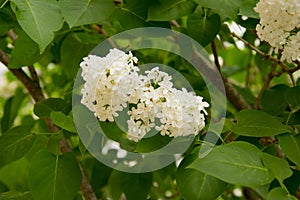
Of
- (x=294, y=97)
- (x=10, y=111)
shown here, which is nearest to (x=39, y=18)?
(x=294, y=97)

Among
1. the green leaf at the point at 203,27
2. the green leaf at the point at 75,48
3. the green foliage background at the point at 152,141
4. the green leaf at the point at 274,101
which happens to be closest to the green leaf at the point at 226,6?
the green foliage background at the point at 152,141

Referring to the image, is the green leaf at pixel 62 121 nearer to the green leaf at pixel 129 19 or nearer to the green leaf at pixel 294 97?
the green leaf at pixel 129 19

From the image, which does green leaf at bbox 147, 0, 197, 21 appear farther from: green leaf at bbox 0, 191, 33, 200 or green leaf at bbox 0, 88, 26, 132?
green leaf at bbox 0, 88, 26, 132

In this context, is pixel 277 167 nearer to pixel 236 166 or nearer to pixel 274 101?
pixel 236 166

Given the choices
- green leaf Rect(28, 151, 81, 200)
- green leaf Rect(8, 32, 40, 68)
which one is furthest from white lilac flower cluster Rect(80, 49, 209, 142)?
green leaf Rect(8, 32, 40, 68)

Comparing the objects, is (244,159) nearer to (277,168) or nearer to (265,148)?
(277,168)
